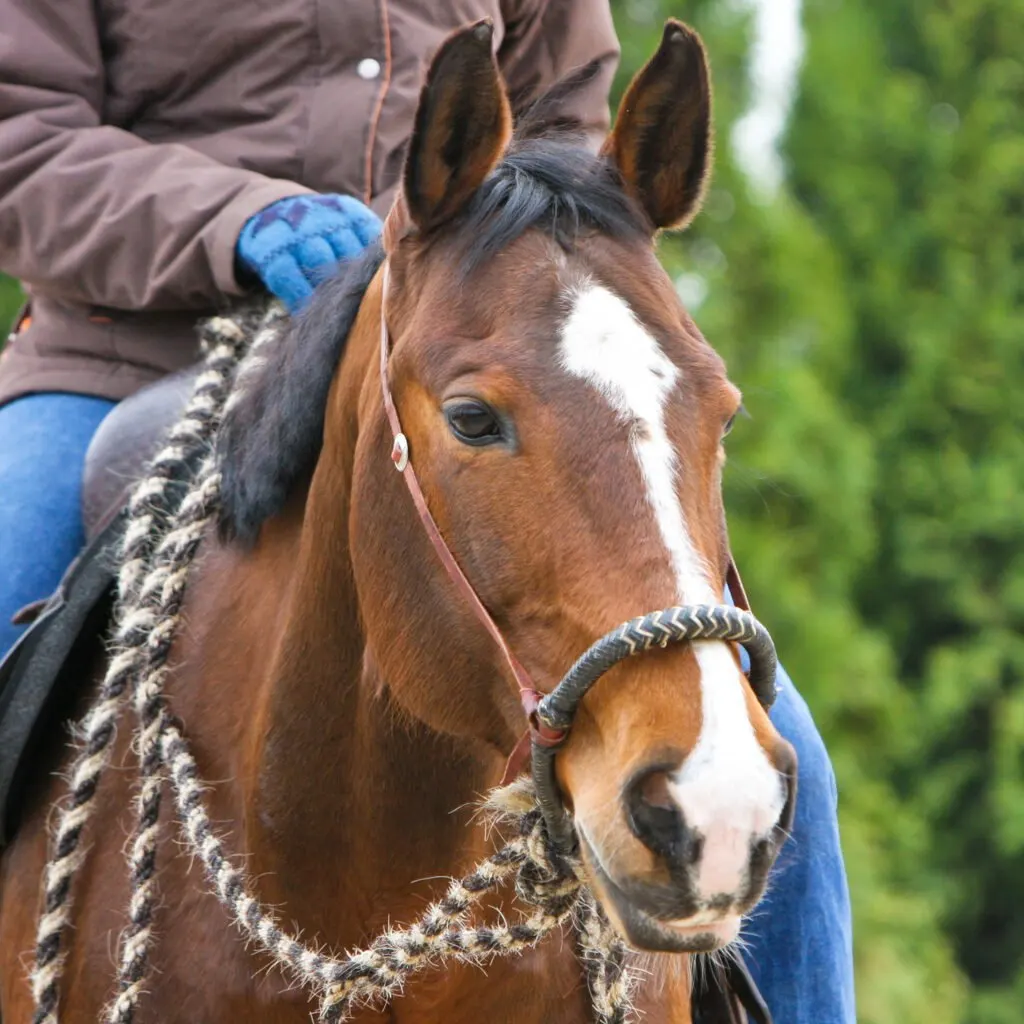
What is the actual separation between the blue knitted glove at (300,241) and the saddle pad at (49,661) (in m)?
0.54

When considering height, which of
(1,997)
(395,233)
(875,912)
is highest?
(395,233)

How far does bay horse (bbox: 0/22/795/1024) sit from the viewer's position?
1.99m

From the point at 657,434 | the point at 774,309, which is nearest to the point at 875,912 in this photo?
the point at 774,309

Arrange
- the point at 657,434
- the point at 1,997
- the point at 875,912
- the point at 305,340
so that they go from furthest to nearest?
the point at 875,912
the point at 1,997
the point at 305,340
the point at 657,434

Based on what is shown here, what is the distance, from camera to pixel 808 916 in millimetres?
2988

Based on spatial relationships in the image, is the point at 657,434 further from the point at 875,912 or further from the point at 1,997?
the point at 875,912

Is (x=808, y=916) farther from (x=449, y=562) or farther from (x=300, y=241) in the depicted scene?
(x=300, y=241)

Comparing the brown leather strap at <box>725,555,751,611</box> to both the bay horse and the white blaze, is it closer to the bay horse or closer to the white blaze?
the bay horse

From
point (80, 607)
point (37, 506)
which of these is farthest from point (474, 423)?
point (37, 506)

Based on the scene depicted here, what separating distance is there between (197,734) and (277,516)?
1.28ft

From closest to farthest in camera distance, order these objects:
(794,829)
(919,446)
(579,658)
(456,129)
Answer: (579,658) → (456,129) → (794,829) → (919,446)

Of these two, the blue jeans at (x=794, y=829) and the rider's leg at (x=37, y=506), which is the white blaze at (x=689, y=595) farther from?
the rider's leg at (x=37, y=506)

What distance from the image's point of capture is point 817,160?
14.8m

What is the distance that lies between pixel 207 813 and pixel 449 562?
2.43 ft
